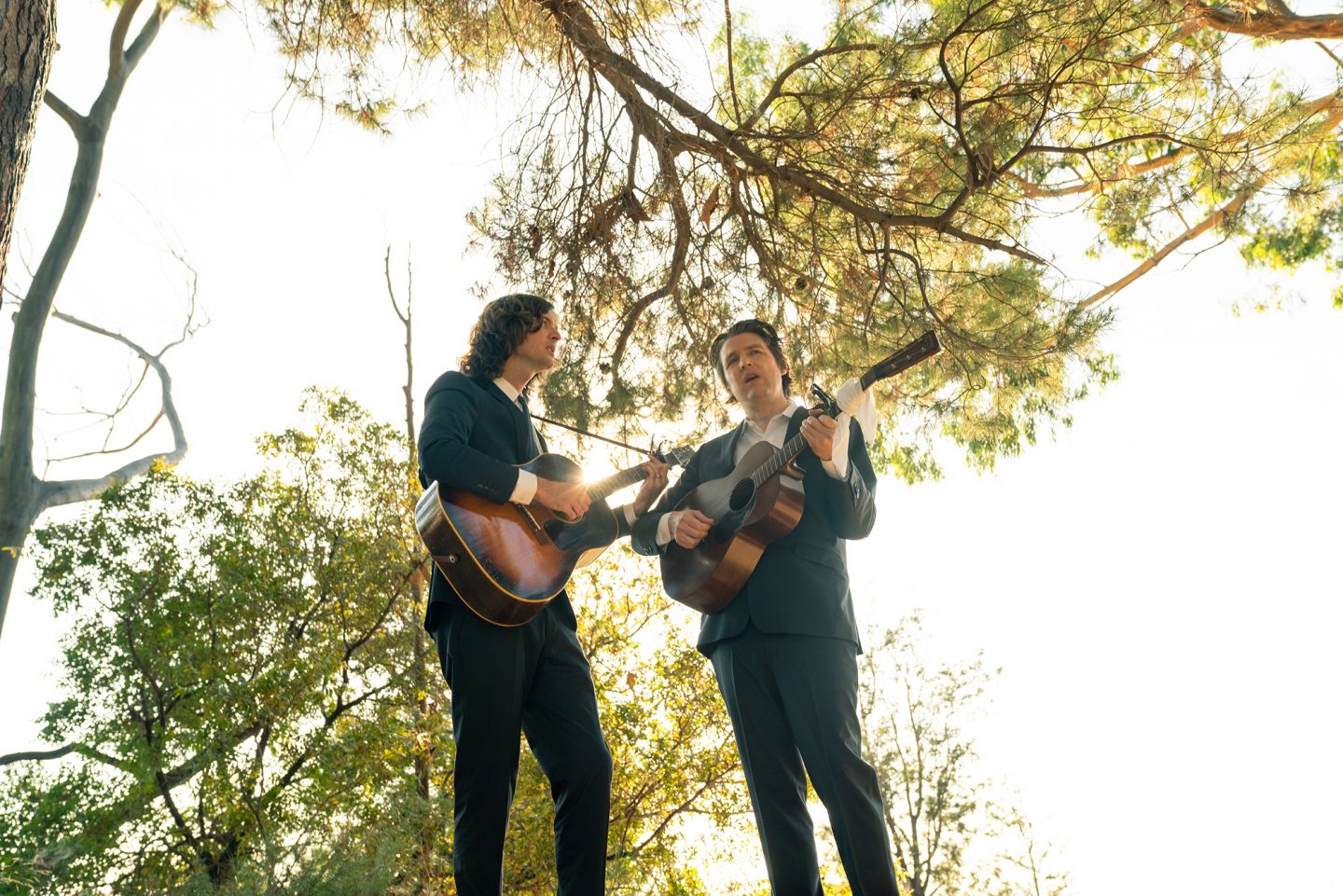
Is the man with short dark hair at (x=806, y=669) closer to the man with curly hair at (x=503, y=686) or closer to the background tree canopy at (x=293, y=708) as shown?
the man with curly hair at (x=503, y=686)

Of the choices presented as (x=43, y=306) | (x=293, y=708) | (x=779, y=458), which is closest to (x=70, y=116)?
(x=43, y=306)

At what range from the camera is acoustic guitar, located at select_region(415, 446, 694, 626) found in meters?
2.54

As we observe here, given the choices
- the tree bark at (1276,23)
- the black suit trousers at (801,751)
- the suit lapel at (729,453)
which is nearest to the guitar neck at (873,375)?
the suit lapel at (729,453)

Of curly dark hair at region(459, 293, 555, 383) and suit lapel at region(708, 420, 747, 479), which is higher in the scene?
curly dark hair at region(459, 293, 555, 383)

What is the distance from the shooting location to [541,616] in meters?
2.68

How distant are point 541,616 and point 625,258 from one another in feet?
6.71

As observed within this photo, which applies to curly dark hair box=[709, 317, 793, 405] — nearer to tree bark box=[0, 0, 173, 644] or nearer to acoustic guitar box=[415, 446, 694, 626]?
acoustic guitar box=[415, 446, 694, 626]

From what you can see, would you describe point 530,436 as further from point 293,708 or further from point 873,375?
point 293,708

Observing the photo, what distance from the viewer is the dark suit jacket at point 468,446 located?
2.63m

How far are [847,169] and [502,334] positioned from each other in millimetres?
1667

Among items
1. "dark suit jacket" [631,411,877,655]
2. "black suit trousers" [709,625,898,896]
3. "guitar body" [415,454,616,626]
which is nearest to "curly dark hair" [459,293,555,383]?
"guitar body" [415,454,616,626]

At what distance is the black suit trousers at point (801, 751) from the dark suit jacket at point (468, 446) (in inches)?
Result: 19.5

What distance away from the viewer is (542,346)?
299cm

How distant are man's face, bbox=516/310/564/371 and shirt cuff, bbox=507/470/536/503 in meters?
0.39
